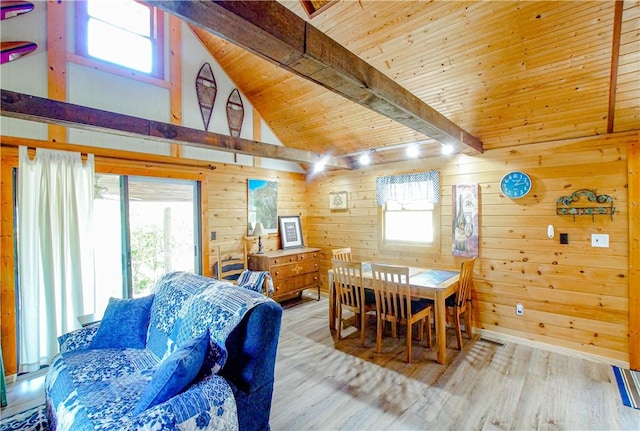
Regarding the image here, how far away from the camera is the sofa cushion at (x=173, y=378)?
1461 mm

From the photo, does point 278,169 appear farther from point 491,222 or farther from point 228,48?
point 491,222

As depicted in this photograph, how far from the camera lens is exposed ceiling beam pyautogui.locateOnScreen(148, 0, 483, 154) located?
1.15 m

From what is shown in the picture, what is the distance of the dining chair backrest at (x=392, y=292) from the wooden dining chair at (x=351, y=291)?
207mm

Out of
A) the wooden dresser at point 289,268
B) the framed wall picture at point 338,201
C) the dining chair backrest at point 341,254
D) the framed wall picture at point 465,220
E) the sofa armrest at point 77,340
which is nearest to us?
the sofa armrest at point 77,340

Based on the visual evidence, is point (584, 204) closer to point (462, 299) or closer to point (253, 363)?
point (462, 299)

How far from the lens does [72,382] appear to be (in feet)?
6.09

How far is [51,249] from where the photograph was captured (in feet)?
9.82

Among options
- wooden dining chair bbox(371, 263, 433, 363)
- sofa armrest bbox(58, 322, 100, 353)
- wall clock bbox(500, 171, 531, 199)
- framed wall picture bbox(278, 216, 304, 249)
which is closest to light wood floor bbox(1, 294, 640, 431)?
wooden dining chair bbox(371, 263, 433, 363)

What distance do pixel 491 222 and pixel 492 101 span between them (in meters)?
1.43

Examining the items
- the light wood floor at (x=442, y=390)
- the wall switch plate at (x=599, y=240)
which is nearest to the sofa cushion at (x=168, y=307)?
the light wood floor at (x=442, y=390)

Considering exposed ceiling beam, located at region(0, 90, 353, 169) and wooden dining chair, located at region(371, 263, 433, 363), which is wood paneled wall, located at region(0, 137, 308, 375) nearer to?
exposed ceiling beam, located at region(0, 90, 353, 169)

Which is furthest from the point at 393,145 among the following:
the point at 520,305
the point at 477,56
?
the point at 520,305

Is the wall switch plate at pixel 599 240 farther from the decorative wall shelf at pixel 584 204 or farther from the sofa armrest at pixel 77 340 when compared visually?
the sofa armrest at pixel 77 340

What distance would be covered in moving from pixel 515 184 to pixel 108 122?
4.18m
